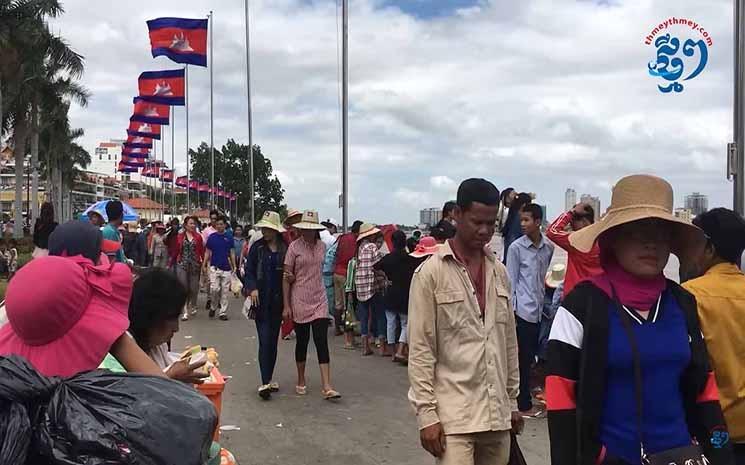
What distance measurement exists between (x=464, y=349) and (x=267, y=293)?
4.60 m

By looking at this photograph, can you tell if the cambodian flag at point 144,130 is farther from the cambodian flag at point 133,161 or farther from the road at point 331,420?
the road at point 331,420

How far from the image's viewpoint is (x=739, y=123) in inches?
244

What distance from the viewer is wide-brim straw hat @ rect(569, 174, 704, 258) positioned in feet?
8.20

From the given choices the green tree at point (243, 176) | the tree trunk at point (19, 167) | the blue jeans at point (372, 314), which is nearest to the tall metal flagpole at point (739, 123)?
the blue jeans at point (372, 314)

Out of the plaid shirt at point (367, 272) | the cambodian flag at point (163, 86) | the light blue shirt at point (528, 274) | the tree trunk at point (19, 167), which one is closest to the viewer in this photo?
the light blue shirt at point (528, 274)

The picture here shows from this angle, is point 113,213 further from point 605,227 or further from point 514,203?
point 605,227

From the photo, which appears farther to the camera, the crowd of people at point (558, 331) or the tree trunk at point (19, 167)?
the tree trunk at point (19, 167)

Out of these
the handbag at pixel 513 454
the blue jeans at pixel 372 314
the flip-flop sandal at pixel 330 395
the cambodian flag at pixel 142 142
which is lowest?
the flip-flop sandal at pixel 330 395

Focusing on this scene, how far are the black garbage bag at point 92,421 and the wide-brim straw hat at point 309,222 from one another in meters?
5.42

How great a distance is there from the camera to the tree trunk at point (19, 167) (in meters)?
40.2

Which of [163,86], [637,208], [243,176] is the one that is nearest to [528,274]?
[637,208]

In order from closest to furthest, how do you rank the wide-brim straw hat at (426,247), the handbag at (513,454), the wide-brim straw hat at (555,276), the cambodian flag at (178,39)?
the handbag at (513,454) → the wide-brim straw hat at (555,276) → the wide-brim straw hat at (426,247) → the cambodian flag at (178,39)

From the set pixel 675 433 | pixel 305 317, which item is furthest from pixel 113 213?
pixel 675 433

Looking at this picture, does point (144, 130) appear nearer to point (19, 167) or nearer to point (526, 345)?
point (19, 167)
